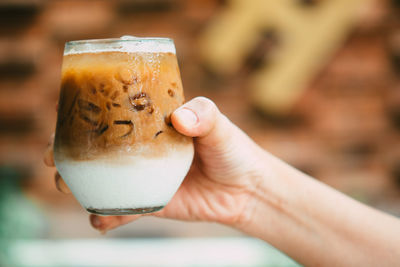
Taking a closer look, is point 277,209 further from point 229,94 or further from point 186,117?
point 229,94

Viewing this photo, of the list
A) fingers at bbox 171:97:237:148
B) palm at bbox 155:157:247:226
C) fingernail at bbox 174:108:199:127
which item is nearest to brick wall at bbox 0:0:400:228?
palm at bbox 155:157:247:226

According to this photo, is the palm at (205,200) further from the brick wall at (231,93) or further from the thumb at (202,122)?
the brick wall at (231,93)

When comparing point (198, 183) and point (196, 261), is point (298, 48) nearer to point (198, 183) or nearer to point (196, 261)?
point (196, 261)

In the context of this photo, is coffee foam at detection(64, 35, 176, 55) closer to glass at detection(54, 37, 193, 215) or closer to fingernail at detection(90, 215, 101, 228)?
glass at detection(54, 37, 193, 215)

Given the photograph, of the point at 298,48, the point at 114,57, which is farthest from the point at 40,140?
the point at 114,57

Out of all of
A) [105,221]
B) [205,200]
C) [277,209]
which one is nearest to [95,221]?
[105,221]

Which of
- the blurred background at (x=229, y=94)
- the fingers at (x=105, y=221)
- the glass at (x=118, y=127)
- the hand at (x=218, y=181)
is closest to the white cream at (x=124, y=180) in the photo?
the glass at (x=118, y=127)

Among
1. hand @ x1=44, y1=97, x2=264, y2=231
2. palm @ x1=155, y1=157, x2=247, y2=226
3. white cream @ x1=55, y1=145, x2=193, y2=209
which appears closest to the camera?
white cream @ x1=55, y1=145, x2=193, y2=209
